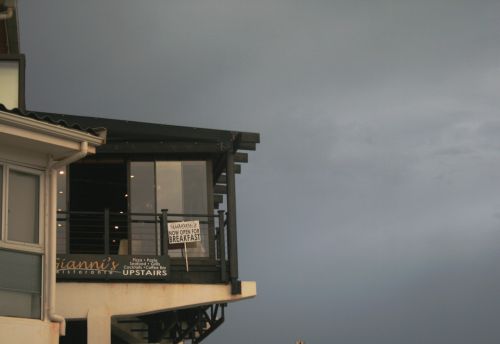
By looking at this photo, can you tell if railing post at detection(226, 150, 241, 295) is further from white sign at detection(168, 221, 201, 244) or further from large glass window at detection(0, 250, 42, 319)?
large glass window at detection(0, 250, 42, 319)

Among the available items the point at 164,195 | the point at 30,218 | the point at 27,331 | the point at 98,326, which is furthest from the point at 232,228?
the point at 27,331

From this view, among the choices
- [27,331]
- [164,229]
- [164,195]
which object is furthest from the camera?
[164,195]

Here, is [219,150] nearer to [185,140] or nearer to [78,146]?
[185,140]

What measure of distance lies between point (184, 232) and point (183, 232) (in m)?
0.02

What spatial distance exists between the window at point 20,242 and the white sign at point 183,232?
723 cm

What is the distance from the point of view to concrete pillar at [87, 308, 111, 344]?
21.7 meters

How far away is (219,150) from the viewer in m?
24.5

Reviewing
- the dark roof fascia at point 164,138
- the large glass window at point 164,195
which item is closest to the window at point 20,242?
the large glass window at point 164,195

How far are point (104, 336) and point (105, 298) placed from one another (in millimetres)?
793

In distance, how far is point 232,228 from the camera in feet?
78.2

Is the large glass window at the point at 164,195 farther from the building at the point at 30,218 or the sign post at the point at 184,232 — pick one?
the building at the point at 30,218

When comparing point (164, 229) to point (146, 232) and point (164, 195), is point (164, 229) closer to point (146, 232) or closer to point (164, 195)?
point (146, 232)

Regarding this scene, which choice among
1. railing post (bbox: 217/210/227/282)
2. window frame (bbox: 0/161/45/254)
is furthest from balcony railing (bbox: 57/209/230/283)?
window frame (bbox: 0/161/45/254)

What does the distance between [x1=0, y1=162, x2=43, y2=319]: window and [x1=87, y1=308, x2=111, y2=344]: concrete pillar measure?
18.5ft
